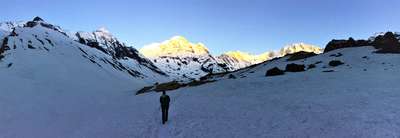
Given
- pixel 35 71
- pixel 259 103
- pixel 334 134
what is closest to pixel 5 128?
pixel 259 103

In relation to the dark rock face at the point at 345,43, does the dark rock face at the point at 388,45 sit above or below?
below

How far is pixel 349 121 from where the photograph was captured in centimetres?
2167

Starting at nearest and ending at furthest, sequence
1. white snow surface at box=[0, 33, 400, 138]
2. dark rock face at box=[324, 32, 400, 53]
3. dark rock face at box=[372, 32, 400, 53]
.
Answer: white snow surface at box=[0, 33, 400, 138]
dark rock face at box=[372, 32, 400, 53]
dark rock face at box=[324, 32, 400, 53]

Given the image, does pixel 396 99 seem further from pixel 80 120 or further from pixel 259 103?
pixel 80 120

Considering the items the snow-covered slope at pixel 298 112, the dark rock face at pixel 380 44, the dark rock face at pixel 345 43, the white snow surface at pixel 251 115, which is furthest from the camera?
the dark rock face at pixel 345 43

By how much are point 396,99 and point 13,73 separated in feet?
226

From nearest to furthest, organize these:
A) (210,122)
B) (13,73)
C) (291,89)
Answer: (210,122) → (291,89) → (13,73)

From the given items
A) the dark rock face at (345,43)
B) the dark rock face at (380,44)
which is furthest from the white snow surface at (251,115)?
the dark rock face at (345,43)

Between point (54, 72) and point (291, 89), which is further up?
point (54, 72)

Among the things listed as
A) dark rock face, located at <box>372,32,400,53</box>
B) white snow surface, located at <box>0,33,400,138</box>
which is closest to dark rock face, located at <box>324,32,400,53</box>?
dark rock face, located at <box>372,32,400,53</box>

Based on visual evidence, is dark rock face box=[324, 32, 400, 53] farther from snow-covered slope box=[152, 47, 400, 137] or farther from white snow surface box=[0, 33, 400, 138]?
snow-covered slope box=[152, 47, 400, 137]

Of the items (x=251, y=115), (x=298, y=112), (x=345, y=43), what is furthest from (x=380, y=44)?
(x=251, y=115)

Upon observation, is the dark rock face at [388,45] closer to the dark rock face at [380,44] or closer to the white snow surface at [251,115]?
the dark rock face at [380,44]

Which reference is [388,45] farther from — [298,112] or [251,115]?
[251,115]
